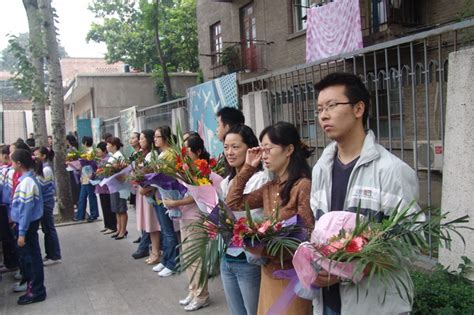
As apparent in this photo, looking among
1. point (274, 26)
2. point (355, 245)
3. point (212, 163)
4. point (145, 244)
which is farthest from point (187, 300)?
point (274, 26)

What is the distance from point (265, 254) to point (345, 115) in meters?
0.88

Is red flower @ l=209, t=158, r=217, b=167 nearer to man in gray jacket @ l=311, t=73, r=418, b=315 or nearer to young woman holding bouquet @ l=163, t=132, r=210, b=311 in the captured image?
young woman holding bouquet @ l=163, t=132, r=210, b=311

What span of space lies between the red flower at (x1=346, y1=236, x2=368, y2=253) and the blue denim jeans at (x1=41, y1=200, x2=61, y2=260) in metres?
5.35

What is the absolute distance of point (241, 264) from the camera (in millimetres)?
3033

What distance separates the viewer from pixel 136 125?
39.2ft

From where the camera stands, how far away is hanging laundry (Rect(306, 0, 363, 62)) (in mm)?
9961

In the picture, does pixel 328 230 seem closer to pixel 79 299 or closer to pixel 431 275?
pixel 431 275

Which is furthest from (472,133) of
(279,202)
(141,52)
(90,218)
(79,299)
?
(141,52)

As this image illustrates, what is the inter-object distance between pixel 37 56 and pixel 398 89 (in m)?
7.85

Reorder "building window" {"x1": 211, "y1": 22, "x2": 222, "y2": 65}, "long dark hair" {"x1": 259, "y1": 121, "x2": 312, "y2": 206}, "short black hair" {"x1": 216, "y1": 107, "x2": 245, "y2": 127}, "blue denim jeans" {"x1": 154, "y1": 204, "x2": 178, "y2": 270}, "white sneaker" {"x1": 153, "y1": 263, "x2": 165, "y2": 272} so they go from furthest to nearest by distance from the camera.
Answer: "building window" {"x1": 211, "y1": 22, "x2": 222, "y2": 65}, "white sneaker" {"x1": 153, "y1": 263, "x2": 165, "y2": 272}, "blue denim jeans" {"x1": 154, "y1": 204, "x2": 178, "y2": 270}, "short black hair" {"x1": 216, "y1": 107, "x2": 245, "y2": 127}, "long dark hair" {"x1": 259, "y1": 121, "x2": 312, "y2": 206}

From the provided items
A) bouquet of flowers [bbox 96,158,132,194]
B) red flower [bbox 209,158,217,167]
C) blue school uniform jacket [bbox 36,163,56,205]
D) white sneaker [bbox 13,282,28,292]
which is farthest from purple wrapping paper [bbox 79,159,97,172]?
red flower [bbox 209,158,217,167]

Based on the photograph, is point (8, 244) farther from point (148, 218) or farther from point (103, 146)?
point (103, 146)

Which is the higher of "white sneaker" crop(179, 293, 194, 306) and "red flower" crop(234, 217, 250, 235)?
"red flower" crop(234, 217, 250, 235)

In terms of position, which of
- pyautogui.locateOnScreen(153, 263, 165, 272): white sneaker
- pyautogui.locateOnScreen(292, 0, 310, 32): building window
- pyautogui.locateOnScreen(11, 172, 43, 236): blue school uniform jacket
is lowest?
pyautogui.locateOnScreen(153, 263, 165, 272): white sneaker
